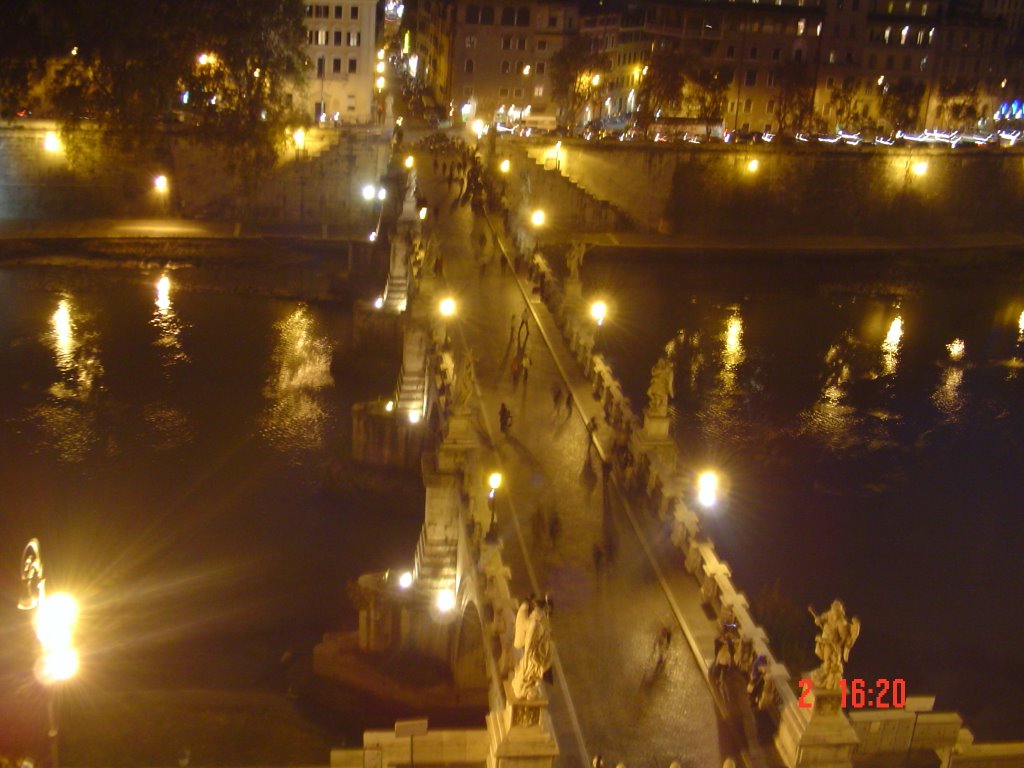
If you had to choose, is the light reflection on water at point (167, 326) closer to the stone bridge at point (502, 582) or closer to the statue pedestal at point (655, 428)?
the stone bridge at point (502, 582)

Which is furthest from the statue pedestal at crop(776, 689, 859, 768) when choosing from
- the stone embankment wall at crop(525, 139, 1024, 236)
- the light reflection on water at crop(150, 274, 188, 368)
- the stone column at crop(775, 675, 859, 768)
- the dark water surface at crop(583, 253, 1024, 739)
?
the stone embankment wall at crop(525, 139, 1024, 236)

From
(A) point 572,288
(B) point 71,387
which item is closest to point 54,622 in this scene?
(A) point 572,288

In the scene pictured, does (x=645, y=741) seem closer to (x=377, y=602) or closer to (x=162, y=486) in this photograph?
(x=377, y=602)

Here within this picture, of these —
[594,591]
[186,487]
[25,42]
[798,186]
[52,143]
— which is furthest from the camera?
[798,186]

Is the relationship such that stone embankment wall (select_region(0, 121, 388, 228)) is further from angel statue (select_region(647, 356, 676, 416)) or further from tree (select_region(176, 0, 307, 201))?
angel statue (select_region(647, 356, 676, 416))

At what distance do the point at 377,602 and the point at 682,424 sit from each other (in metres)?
17.0

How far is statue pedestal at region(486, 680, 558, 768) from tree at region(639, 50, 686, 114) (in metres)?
55.6

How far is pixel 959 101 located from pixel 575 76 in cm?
2902

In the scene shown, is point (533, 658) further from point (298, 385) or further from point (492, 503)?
point (298, 385)

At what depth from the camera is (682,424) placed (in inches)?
1345

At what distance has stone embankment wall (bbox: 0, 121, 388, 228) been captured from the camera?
4994 centimetres

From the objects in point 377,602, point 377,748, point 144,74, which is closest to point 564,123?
point 144,74

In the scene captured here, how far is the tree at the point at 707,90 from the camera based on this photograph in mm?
66438

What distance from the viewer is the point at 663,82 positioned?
64438 millimetres
